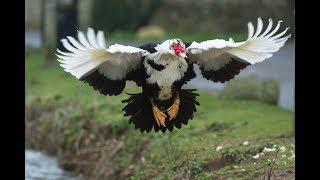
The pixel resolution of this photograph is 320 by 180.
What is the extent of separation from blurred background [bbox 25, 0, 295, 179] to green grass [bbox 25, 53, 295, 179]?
0.02m

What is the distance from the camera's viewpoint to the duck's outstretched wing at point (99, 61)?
3.99m

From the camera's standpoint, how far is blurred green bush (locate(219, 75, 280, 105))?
8330 mm

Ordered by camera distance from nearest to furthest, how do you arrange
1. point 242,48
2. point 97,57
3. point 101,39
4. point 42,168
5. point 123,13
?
point 101,39 → point 97,57 → point 242,48 → point 42,168 → point 123,13

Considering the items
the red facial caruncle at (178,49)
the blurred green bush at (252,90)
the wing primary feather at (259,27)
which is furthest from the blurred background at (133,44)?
the red facial caruncle at (178,49)

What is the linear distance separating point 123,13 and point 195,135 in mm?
9089

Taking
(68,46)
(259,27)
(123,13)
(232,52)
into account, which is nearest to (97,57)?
(68,46)

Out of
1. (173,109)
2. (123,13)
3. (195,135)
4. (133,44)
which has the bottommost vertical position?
(195,135)

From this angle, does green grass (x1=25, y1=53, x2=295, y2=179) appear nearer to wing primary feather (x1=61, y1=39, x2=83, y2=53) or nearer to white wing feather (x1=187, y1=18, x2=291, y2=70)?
white wing feather (x1=187, y1=18, x2=291, y2=70)

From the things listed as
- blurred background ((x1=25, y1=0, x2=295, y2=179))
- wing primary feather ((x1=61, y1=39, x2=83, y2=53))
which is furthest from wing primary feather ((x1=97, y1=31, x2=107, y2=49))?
blurred background ((x1=25, y1=0, x2=295, y2=179))

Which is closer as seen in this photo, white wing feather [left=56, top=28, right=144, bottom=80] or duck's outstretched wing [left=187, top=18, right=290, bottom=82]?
white wing feather [left=56, top=28, right=144, bottom=80]

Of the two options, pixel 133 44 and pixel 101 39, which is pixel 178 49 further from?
pixel 133 44

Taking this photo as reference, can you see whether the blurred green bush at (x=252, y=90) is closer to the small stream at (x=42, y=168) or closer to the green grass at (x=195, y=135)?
the green grass at (x=195, y=135)

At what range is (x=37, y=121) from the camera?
8.98 metres

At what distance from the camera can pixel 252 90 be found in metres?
8.48
